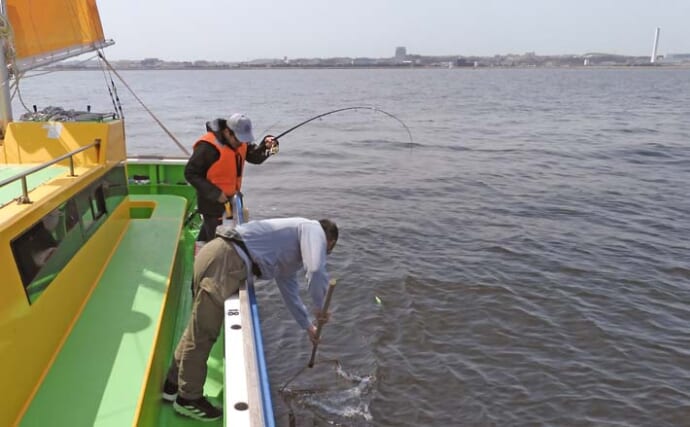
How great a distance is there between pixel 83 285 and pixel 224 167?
1.67 meters

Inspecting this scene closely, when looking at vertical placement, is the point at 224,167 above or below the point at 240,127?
below

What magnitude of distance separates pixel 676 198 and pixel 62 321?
1585 cm

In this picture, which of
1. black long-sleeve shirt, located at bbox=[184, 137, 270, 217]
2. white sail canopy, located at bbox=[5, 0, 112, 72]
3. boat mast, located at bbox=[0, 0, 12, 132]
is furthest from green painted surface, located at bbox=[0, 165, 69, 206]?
white sail canopy, located at bbox=[5, 0, 112, 72]

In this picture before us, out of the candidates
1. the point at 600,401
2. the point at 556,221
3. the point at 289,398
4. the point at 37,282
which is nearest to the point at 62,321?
the point at 37,282

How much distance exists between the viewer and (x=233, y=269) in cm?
382

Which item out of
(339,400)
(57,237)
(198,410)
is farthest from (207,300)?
(339,400)

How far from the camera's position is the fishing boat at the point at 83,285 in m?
3.25

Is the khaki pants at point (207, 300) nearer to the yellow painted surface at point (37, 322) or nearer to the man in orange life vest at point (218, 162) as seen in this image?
the yellow painted surface at point (37, 322)

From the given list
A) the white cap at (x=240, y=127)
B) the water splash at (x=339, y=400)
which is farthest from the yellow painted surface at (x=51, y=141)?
the water splash at (x=339, y=400)

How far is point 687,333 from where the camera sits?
8109 mm

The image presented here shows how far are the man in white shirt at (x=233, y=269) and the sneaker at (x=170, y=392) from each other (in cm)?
17

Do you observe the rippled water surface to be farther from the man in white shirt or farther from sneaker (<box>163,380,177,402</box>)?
the man in white shirt

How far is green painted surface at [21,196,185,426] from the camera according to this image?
3338 mm

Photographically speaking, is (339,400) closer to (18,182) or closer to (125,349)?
(125,349)
